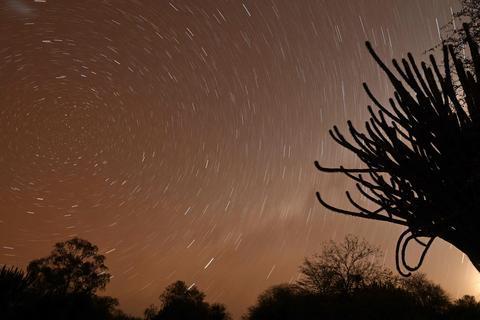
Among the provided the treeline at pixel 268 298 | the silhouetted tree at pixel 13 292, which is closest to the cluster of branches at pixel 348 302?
the treeline at pixel 268 298

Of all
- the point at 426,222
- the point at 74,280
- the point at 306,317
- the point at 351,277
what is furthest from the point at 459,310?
the point at 74,280

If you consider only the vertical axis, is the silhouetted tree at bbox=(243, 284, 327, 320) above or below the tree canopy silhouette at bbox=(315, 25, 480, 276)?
above

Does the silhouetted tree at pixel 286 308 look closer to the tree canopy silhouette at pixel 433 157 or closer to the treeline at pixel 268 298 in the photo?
the treeline at pixel 268 298

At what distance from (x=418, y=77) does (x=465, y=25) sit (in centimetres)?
38

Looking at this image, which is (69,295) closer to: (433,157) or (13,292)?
(13,292)

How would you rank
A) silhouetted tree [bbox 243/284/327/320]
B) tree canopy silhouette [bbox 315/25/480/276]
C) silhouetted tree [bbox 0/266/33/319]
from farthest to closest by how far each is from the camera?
silhouetted tree [bbox 243/284/327/320]
silhouetted tree [bbox 0/266/33/319]
tree canopy silhouette [bbox 315/25/480/276]

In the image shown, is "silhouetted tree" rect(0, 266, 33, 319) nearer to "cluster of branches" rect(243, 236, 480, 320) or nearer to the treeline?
the treeline

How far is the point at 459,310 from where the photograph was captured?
1141 inches

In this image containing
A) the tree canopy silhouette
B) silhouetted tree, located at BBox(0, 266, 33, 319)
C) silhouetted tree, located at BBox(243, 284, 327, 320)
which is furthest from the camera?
silhouetted tree, located at BBox(243, 284, 327, 320)

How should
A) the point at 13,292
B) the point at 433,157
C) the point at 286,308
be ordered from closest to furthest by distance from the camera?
the point at 433,157 < the point at 13,292 < the point at 286,308

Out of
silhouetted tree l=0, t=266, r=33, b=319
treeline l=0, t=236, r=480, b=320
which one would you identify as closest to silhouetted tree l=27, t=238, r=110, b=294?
treeline l=0, t=236, r=480, b=320

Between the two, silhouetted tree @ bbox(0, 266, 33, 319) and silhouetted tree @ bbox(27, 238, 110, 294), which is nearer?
silhouetted tree @ bbox(0, 266, 33, 319)

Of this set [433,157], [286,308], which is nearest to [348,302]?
[286,308]

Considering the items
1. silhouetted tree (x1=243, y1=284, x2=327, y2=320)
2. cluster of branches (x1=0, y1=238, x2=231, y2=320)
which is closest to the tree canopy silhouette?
cluster of branches (x1=0, y1=238, x2=231, y2=320)
